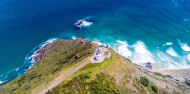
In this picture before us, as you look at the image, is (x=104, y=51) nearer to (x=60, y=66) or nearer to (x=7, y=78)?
(x=60, y=66)

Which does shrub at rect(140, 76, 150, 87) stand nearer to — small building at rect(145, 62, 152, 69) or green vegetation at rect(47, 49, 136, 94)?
green vegetation at rect(47, 49, 136, 94)

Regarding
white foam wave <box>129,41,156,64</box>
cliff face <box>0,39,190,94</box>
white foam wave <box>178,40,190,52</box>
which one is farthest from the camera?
white foam wave <box>178,40,190,52</box>

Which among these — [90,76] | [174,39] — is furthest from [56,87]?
[174,39]

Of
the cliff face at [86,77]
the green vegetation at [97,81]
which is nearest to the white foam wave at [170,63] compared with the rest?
the cliff face at [86,77]

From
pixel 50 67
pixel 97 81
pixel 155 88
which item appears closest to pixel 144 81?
pixel 155 88

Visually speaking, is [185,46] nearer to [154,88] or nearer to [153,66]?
[153,66]

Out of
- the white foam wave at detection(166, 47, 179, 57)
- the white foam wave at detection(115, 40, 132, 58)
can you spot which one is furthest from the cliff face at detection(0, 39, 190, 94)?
the white foam wave at detection(115, 40, 132, 58)
